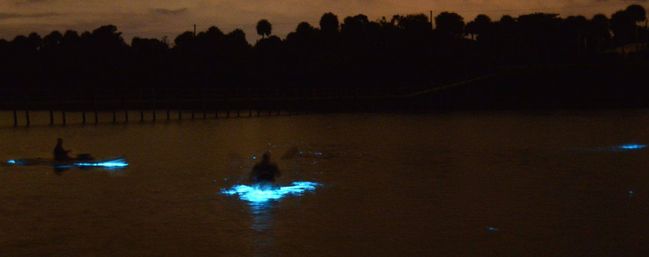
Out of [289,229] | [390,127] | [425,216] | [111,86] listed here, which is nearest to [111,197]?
[289,229]

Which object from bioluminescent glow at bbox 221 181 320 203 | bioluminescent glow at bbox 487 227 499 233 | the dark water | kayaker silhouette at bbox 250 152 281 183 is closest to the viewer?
the dark water

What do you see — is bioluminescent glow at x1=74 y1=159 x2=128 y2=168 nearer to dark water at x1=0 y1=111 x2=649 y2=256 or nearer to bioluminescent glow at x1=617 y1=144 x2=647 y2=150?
dark water at x1=0 y1=111 x2=649 y2=256

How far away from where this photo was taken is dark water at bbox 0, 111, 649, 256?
1429 centimetres

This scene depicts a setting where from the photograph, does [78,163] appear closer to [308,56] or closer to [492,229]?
[492,229]

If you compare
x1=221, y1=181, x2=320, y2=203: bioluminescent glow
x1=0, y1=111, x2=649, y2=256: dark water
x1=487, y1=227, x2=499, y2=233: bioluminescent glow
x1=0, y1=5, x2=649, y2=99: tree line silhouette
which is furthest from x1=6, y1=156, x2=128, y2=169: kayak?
x1=0, y1=5, x2=649, y2=99: tree line silhouette

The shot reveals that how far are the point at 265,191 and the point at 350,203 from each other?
2.30 meters

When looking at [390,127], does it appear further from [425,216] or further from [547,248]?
[547,248]

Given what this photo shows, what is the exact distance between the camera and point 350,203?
1850cm

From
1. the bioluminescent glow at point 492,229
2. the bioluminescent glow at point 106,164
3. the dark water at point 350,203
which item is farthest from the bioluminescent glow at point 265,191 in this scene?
the bioluminescent glow at point 106,164

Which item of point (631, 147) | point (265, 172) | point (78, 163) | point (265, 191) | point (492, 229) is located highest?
point (265, 172)

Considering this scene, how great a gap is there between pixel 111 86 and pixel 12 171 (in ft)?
249

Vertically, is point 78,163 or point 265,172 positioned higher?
point 265,172

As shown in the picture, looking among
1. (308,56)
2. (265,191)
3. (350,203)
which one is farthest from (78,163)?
(308,56)

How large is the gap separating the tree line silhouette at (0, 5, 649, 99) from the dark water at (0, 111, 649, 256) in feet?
165
